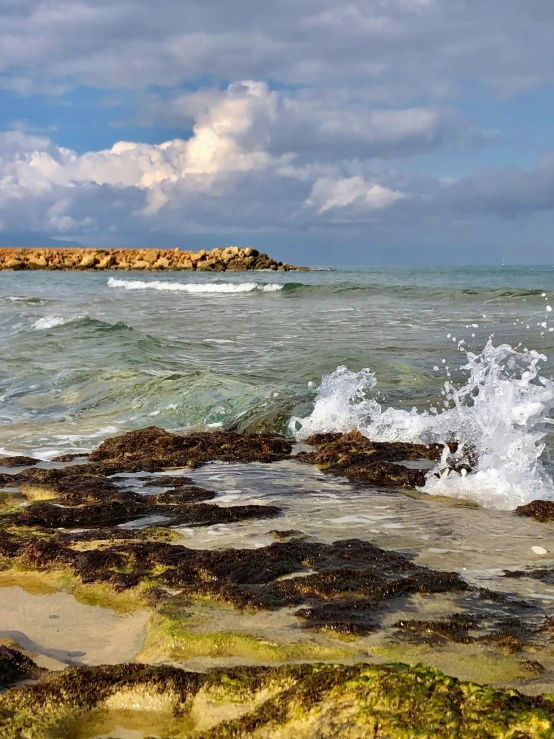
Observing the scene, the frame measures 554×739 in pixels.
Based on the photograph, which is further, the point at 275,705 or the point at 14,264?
the point at 14,264

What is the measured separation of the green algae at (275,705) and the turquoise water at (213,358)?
5419mm

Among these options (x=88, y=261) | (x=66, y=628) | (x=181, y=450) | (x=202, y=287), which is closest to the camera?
(x=66, y=628)

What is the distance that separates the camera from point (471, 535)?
4738 millimetres

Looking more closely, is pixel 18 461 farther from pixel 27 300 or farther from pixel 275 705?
pixel 27 300

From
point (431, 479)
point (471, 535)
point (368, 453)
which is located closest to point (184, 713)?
point (471, 535)

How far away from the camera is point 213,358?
14.6 m

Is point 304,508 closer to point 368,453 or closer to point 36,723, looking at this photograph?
point 368,453

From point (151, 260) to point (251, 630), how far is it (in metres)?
69.1

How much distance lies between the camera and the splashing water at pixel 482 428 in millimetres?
6027

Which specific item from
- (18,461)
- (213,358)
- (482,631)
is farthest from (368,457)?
(213,358)

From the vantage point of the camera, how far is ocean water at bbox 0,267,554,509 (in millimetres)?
7129

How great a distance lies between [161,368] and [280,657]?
10.3 metres

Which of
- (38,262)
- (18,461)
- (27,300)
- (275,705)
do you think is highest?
(38,262)

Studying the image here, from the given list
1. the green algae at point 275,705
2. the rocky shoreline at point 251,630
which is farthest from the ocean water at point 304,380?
the green algae at point 275,705
